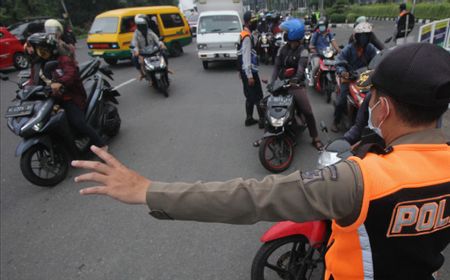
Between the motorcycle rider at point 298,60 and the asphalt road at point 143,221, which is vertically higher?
the motorcycle rider at point 298,60

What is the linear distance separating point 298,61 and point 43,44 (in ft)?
11.2

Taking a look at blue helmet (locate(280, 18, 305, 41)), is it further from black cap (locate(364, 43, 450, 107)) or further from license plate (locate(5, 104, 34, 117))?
license plate (locate(5, 104, 34, 117))

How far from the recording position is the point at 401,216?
2.97ft

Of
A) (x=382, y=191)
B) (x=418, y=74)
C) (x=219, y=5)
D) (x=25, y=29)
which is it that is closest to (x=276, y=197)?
(x=382, y=191)

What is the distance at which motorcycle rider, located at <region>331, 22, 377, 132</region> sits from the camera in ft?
14.6

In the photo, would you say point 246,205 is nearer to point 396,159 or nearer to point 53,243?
→ point 396,159

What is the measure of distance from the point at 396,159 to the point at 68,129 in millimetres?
4088

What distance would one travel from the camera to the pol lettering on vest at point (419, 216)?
897 mm

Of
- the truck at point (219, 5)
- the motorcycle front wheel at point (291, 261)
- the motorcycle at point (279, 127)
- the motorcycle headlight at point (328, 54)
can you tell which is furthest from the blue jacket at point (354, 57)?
the truck at point (219, 5)

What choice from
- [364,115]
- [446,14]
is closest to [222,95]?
[364,115]

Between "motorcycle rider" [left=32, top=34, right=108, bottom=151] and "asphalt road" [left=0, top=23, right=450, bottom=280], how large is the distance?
2.18 feet

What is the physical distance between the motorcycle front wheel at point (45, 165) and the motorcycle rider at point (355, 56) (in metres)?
4.13

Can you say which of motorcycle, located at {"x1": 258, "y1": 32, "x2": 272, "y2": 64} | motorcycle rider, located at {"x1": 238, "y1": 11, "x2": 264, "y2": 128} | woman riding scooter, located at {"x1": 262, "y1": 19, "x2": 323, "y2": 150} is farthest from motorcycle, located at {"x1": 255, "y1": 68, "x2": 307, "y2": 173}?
motorcycle, located at {"x1": 258, "y1": 32, "x2": 272, "y2": 64}

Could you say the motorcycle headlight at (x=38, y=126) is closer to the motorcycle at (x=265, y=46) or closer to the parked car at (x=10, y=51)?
the motorcycle at (x=265, y=46)
